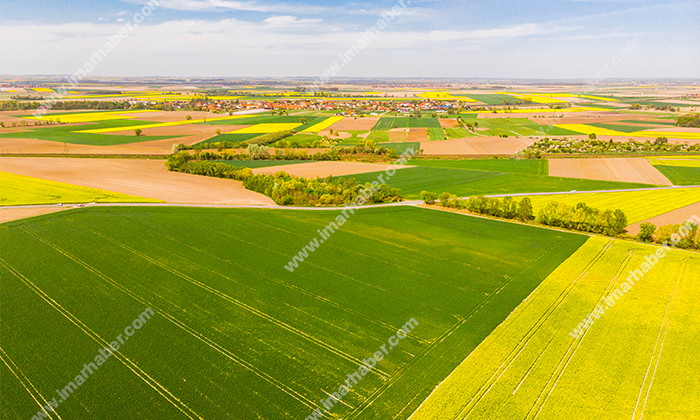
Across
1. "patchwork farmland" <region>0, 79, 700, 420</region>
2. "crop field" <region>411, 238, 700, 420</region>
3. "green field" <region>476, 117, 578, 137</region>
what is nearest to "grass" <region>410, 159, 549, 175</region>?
"patchwork farmland" <region>0, 79, 700, 420</region>

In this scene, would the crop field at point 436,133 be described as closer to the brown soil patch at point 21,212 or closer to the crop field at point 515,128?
the crop field at point 515,128

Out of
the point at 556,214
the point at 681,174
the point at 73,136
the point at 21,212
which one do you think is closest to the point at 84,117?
the point at 73,136

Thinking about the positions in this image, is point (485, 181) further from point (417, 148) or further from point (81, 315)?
point (81, 315)

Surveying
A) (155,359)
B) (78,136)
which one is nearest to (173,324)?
(155,359)

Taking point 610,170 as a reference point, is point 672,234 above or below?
below

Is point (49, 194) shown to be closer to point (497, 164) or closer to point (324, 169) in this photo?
point (324, 169)

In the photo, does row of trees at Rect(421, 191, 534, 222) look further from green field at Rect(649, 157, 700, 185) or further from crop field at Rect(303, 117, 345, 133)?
crop field at Rect(303, 117, 345, 133)

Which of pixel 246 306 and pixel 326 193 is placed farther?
pixel 326 193
